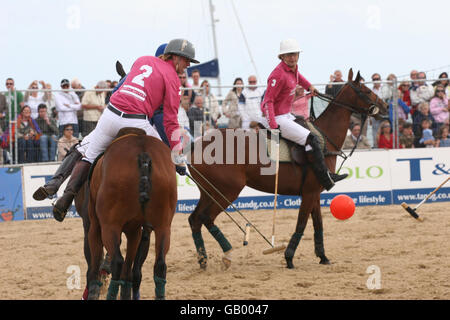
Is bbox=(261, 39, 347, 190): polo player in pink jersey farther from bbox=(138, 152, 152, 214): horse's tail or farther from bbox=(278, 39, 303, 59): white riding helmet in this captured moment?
bbox=(138, 152, 152, 214): horse's tail

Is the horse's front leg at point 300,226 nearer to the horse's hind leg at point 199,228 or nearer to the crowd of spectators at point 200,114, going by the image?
the horse's hind leg at point 199,228

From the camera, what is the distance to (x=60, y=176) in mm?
7215

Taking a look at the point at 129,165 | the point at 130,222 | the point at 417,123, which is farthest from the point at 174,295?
the point at 417,123

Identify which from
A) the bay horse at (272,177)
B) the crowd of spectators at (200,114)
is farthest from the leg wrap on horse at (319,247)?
the crowd of spectators at (200,114)

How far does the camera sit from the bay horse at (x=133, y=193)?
5.56 meters

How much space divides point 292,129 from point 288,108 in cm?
33

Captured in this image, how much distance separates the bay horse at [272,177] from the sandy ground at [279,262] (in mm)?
421

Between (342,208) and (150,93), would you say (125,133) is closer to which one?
(150,93)

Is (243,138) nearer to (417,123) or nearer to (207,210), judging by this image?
(207,210)

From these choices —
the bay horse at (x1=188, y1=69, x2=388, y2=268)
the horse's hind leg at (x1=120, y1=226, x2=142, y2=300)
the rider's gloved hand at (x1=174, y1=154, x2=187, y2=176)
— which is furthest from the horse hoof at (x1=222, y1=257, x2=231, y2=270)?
the rider's gloved hand at (x1=174, y1=154, x2=187, y2=176)

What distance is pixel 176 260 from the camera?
9.95 metres

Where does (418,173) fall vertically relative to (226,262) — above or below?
above

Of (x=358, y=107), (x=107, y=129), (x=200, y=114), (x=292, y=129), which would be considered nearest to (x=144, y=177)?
(x=107, y=129)

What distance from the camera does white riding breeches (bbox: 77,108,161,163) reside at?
6.21m
